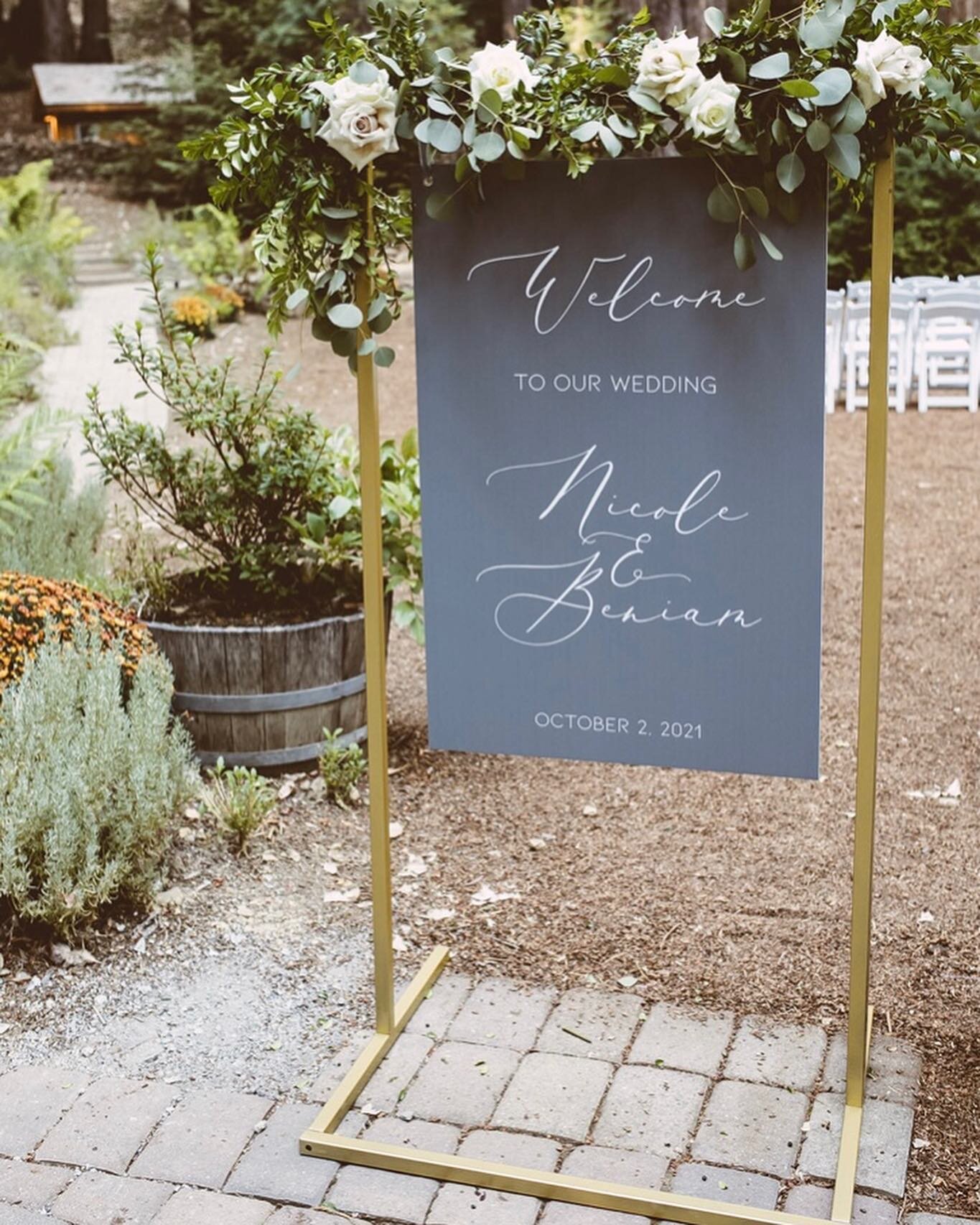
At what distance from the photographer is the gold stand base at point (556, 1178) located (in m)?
2.84

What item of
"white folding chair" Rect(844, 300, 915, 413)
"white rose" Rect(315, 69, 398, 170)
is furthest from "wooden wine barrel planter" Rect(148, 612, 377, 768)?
"white folding chair" Rect(844, 300, 915, 413)

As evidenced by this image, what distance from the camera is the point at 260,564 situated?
16.3 ft

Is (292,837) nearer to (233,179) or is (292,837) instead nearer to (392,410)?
(233,179)

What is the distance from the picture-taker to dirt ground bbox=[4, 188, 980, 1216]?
142 inches

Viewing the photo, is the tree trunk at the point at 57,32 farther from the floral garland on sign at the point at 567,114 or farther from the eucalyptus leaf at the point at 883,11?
the eucalyptus leaf at the point at 883,11

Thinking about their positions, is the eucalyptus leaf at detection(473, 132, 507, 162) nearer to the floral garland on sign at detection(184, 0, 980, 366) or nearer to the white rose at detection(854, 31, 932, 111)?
the floral garland on sign at detection(184, 0, 980, 366)

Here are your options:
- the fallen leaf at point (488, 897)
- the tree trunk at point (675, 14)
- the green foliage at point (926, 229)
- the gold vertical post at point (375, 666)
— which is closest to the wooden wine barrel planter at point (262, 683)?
the fallen leaf at point (488, 897)

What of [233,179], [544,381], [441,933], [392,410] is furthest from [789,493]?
[392,410]

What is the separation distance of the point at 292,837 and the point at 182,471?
1359mm

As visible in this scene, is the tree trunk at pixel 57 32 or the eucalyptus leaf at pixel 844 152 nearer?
the eucalyptus leaf at pixel 844 152

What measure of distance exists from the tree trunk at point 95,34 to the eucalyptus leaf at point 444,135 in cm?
3162

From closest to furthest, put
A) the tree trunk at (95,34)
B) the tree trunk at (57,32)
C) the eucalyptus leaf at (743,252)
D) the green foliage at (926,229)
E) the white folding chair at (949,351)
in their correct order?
the eucalyptus leaf at (743,252), the white folding chair at (949,351), the green foliage at (926,229), the tree trunk at (95,34), the tree trunk at (57,32)

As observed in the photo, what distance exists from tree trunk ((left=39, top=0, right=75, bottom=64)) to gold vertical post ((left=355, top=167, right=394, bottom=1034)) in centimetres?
3242

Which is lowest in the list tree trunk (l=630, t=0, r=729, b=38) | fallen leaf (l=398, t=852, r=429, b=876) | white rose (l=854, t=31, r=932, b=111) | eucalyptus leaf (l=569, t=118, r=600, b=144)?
fallen leaf (l=398, t=852, r=429, b=876)
